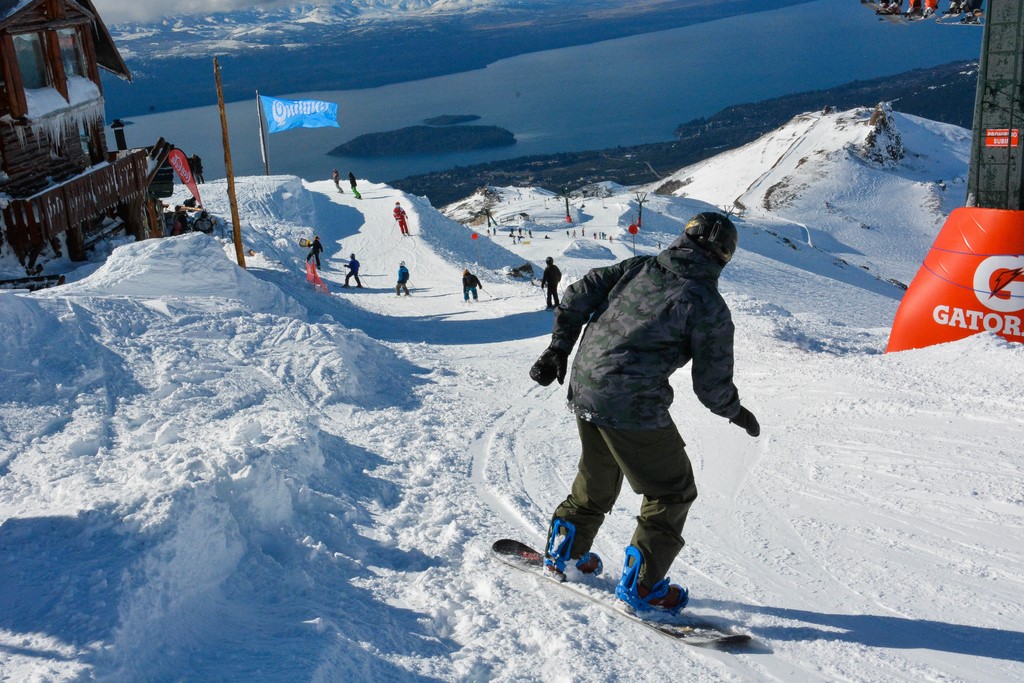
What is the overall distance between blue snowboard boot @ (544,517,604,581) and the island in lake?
180694 mm

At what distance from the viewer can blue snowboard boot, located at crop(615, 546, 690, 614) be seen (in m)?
3.85

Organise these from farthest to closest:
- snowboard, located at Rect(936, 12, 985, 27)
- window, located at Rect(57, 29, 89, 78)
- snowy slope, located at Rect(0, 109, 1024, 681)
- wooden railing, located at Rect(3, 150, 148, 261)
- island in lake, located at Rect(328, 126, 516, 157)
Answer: island in lake, located at Rect(328, 126, 516, 157), window, located at Rect(57, 29, 89, 78), wooden railing, located at Rect(3, 150, 148, 261), snowboard, located at Rect(936, 12, 985, 27), snowy slope, located at Rect(0, 109, 1024, 681)

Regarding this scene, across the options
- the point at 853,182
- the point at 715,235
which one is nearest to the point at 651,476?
the point at 715,235

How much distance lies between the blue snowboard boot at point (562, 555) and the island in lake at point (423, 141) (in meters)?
181

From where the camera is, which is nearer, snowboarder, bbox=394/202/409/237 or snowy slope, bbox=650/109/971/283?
snowboarder, bbox=394/202/409/237

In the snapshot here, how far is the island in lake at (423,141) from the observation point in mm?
181375

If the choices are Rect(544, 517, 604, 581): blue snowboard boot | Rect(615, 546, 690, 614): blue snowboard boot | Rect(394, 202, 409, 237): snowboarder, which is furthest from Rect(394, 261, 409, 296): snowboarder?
Rect(615, 546, 690, 614): blue snowboard boot

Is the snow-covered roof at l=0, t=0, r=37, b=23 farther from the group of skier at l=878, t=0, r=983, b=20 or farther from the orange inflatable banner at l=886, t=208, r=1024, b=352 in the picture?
the orange inflatable banner at l=886, t=208, r=1024, b=352

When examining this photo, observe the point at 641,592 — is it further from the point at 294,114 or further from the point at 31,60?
the point at 294,114

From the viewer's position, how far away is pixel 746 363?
10.0m

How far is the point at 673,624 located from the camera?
3.79 meters

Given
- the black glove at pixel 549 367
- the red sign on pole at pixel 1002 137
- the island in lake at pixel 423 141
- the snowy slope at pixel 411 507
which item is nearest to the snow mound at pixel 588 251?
the red sign on pole at pixel 1002 137

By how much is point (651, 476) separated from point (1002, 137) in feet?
34.5

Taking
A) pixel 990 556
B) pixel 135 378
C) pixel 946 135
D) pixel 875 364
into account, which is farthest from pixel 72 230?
pixel 946 135
